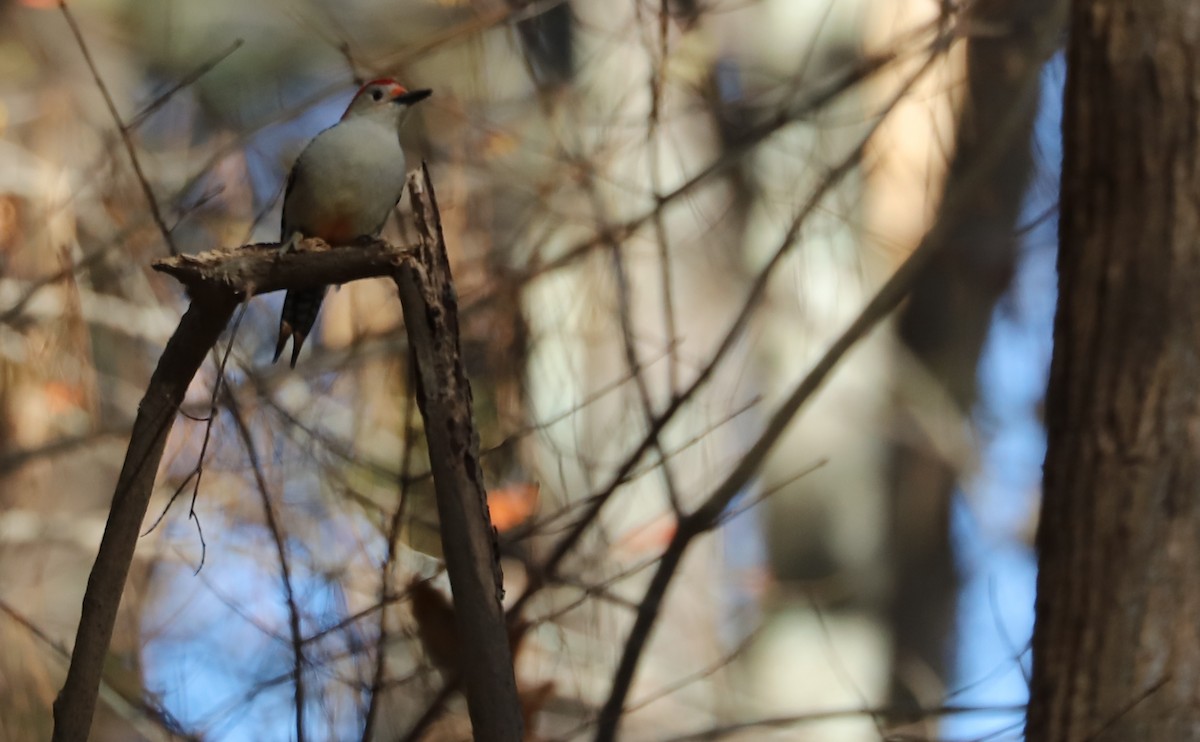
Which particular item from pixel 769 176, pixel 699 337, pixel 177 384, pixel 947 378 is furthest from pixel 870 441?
pixel 177 384

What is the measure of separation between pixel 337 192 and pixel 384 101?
2.05 feet

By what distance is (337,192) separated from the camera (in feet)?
10.9

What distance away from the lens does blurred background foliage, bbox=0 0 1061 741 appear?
3.94 metres

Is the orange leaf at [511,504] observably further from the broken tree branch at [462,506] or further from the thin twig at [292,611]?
the broken tree branch at [462,506]

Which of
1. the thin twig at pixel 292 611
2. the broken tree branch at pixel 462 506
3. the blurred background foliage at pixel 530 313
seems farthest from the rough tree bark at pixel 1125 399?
the thin twig at pixel 292 611

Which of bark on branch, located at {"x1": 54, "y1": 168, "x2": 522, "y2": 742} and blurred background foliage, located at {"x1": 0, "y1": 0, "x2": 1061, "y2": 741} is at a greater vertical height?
blurred background foliage, located at {"x1": 0, "y1": 0, "x2": 1061, "y2": 741}

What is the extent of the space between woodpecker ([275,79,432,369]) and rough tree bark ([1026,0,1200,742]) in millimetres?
2001

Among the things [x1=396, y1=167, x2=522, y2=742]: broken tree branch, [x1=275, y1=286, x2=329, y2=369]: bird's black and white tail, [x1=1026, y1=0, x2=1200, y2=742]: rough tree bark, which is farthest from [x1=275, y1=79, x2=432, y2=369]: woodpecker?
[x1=1026, y1=0, x2=1200, y2=742]: rough tree bark

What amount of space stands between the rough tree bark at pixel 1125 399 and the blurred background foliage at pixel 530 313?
2.25 feet

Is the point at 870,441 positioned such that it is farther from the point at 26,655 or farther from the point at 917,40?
the point at 26,655

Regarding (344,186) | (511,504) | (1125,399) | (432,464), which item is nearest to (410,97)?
(344,186)

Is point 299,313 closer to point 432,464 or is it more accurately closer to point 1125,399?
point 432,464

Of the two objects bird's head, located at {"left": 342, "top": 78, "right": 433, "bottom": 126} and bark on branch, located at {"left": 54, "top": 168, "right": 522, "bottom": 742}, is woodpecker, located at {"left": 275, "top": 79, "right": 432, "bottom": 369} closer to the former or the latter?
bird's head, located at {"left": 342, "top": 78, "right": 433, "bottom": 126}

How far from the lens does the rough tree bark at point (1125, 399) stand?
3.08m
